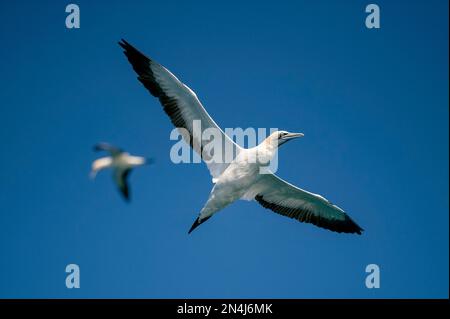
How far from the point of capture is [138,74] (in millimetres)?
17531

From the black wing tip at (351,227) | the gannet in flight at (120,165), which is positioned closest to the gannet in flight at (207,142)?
the black wing tip at (351,227)

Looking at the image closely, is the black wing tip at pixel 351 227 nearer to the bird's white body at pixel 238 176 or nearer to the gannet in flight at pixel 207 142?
the gannet in flight at pixel 207 142

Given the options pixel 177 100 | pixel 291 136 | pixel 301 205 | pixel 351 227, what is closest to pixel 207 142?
pixel 177 100

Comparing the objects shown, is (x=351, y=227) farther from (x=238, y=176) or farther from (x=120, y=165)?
(x=120, y=165)

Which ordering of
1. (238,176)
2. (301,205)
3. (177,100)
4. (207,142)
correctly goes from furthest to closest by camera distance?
(301,205) < (207,142) < (177,100) < (238,176)

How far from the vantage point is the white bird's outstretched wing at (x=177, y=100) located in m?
17.3

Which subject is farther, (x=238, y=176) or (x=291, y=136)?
(x=291, y=136)

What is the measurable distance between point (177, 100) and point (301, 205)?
20.4 ft

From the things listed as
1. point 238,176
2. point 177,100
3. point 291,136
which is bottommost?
point 238,176

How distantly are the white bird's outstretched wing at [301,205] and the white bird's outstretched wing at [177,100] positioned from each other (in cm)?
187

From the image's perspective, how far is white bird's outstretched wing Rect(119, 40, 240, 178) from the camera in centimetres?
1732

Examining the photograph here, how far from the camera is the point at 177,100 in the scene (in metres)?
17.7

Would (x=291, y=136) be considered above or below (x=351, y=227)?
above
